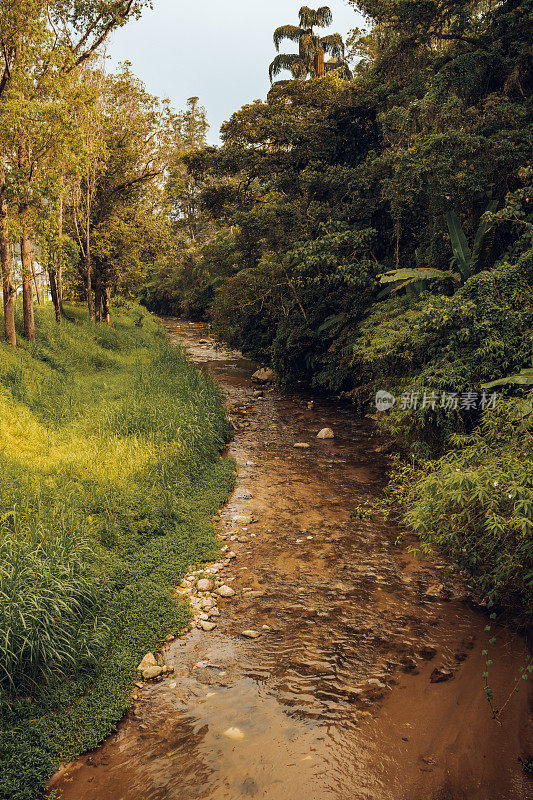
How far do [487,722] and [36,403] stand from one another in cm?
935

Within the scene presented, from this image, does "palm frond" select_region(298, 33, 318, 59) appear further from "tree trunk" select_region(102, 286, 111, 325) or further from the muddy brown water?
the muddy brown water

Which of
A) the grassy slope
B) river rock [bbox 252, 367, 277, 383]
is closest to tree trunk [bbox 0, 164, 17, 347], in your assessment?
the grassy slope

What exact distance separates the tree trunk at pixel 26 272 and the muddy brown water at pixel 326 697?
8.23 m

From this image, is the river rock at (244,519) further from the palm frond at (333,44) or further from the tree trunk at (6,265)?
the palm frond at (333,44)

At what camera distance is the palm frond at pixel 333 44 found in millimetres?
23859

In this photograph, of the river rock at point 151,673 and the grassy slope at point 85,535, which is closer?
the grassy slope at point 85,535

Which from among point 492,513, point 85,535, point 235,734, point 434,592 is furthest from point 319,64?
point 235,734

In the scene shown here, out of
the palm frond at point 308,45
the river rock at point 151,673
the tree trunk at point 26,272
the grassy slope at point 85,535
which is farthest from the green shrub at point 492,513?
the palm frond at point 308,45

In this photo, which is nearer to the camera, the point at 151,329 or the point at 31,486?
the point at 31,486

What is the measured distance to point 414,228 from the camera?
40.3 ft

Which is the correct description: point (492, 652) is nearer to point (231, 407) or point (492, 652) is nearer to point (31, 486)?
point (31, 486)

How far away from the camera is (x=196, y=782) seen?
366cm

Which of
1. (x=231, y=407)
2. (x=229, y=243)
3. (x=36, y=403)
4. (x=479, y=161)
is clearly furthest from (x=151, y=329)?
(x=479, y=161)

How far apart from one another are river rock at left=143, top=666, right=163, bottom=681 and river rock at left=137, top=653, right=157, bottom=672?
0.04m
